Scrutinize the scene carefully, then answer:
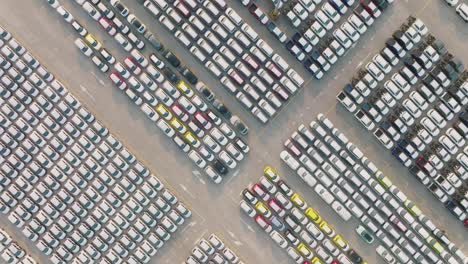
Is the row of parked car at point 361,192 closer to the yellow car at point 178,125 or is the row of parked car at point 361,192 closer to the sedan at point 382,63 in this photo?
the sedan at point 382,63

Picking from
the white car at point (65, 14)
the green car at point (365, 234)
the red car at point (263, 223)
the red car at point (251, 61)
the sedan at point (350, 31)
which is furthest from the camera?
the red car at point (263, 223)

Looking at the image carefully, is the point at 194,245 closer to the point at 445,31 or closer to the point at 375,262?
the point at 375,262

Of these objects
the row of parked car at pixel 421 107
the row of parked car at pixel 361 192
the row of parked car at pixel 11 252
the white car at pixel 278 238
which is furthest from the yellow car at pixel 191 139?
the row of parked car at pixel 11 252

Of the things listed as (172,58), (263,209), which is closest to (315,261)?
(263,209)

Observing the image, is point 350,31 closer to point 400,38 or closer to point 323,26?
point 323,26

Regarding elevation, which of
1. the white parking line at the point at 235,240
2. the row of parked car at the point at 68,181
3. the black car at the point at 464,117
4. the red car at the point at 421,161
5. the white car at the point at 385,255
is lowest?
the row of parked car at the point at 68,181

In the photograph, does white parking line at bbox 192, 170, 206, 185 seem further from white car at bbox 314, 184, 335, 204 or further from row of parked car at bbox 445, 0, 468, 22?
row of parked car at bbox 445, 0, 468, 22
